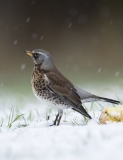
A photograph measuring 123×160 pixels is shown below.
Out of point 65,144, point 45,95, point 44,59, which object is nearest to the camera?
point 65,144

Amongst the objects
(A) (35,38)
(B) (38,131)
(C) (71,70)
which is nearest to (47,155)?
(B) (38,131)

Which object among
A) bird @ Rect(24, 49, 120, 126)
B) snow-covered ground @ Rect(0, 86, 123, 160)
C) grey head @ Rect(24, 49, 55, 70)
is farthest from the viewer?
grey head @ Rect(24, 49, 55, 70)

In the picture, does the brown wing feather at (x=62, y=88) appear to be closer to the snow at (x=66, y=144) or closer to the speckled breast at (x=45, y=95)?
the speckled breast at (x=45, y=95)

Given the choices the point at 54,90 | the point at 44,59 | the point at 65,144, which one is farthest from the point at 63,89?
the point at 65,144

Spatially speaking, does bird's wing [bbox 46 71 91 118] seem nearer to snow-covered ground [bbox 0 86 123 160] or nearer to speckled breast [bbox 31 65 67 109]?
speckled breast [bbox 31 65 67 109]

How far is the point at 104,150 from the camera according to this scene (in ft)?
12.5

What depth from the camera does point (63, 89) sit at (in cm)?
572

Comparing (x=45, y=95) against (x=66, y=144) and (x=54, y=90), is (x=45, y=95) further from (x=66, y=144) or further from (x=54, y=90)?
(x=66, y=144)

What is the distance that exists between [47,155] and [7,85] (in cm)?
669

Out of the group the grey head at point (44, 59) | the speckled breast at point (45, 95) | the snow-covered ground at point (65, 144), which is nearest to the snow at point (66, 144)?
the snow-covered ground at point (65, 144)

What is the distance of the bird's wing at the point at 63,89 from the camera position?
566 cm

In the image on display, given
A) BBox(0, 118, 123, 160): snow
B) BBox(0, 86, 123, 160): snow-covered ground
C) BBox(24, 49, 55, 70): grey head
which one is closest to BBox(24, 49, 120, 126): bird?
BBox(24, 49, 55, 70): grey head

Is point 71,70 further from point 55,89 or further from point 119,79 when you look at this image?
point 55,89

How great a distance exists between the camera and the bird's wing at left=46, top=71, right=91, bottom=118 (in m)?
5.66
